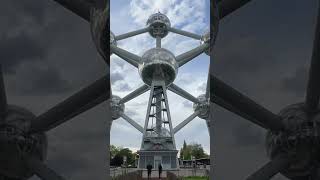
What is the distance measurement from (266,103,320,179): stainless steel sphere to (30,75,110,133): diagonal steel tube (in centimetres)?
92

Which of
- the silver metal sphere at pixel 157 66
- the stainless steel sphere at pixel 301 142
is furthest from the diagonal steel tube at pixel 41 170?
the silver metal sphere at pixel 157 66

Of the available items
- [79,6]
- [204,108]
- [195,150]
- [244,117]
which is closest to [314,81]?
[244,117]

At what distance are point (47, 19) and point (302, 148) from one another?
145 cm

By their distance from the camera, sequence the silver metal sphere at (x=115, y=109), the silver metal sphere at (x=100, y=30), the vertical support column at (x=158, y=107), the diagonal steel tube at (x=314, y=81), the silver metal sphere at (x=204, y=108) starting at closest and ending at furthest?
the diagonal steel tube at (x=314, y=81) < the silver metal sphere at (x=100, y=30) < the silver metal sphere at (x=204, y=108) < the silver metal sphere at (x=115, y=109) < the vertical support column at (x=158, y=107)

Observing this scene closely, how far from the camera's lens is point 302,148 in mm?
1870

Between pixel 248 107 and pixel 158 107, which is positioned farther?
pixel 158 107

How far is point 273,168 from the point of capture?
1885 millimetres

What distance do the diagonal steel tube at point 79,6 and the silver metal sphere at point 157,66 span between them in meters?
12.8

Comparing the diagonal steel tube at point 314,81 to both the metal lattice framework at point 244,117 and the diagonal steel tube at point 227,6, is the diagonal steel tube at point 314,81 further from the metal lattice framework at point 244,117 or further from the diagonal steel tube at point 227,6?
the diagonal steel tube at point 227,6

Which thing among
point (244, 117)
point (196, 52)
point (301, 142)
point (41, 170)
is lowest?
point (41, 170)

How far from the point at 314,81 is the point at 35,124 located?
4.51ft

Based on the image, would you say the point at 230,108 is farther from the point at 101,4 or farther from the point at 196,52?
the point at 196,52

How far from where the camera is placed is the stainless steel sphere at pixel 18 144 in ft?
6.15

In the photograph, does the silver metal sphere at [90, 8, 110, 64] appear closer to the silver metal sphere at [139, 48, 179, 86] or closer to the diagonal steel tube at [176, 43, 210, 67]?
the diagonal steel tube at [176, 43, 210, 67]
